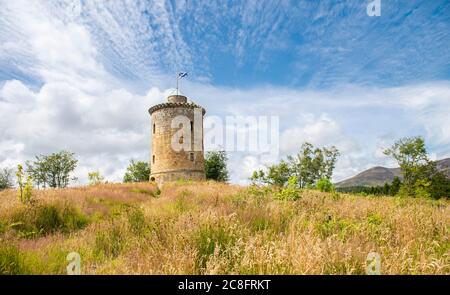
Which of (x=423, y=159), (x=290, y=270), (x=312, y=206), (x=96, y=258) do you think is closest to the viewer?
(x=290, y=270)

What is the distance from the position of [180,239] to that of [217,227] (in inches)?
22.2

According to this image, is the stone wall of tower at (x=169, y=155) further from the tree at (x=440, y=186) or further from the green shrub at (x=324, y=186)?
the tree at (x=440, y=186)

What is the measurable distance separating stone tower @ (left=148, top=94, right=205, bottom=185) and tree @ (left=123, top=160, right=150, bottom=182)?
1390 centimetres

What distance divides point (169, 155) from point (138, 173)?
660 inches

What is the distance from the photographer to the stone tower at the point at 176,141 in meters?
25.2

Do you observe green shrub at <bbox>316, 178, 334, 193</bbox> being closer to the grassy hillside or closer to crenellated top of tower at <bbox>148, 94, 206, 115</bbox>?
the grassy hillside

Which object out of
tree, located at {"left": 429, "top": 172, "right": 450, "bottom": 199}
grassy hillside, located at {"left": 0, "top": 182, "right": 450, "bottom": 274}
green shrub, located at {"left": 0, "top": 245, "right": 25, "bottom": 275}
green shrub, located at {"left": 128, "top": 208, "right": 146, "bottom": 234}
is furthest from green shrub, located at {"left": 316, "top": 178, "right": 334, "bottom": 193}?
tree, located at {"left": 429, "top": 172, "right": 450, "bottom": 199}

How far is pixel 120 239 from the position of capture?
4793 millimetres

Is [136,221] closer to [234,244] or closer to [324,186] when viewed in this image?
[234,244]

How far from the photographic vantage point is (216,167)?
3550 centimetres

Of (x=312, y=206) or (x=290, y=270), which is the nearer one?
(x=290, y=270)
